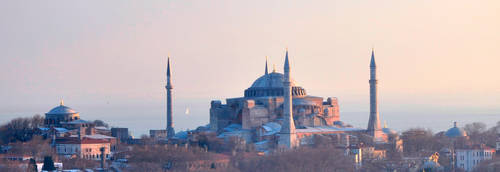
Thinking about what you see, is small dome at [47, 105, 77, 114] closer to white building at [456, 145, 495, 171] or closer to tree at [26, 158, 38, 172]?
tree at [26, 158, 38, 172]

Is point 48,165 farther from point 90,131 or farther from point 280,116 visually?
point 280,116

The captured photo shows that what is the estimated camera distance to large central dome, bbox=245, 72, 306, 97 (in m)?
74.4

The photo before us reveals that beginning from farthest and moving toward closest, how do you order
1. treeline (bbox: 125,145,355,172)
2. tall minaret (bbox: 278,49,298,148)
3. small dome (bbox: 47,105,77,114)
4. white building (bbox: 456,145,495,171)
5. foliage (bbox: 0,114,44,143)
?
small dome (bbox: 47,105,77,114) < foliage (bbox: 0,114,44,143) < tall minaret (bbox: 278,49,298,148) < white building (bbox: 456,145,495,171) < treeline (bbox: 125,145,355,172)

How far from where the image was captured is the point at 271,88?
74562mm

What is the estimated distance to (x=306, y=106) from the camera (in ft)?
238

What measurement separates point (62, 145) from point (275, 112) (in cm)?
1469

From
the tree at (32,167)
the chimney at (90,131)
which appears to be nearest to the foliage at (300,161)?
the tree at (32,167)

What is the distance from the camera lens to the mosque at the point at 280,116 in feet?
220

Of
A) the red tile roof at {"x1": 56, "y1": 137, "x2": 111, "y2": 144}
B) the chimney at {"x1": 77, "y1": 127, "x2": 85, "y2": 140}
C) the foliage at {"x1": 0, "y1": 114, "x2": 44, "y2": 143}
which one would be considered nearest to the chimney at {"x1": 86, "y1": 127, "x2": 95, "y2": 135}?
the chimney at {"x1": 77, "y1": 127, "x2": 85, "y2": 140}

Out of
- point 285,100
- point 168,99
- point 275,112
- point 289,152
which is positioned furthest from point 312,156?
point 168,99

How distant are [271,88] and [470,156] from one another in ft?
49.3

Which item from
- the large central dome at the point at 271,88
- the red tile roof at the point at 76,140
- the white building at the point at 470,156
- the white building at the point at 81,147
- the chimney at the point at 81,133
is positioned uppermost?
the large central dome at the point at 271,88

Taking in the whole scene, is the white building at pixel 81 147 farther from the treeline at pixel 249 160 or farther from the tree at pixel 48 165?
the tree at pixel 48 165

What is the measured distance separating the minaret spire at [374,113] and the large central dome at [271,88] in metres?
5.16
